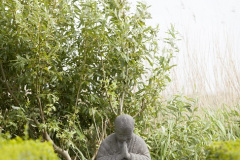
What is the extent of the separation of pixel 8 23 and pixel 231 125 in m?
2.95

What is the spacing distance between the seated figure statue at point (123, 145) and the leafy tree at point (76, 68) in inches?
25.9

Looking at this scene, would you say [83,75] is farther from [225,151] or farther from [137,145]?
[225,151]

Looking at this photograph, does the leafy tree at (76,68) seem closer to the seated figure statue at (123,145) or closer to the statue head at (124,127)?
the seated figure statue at (123,145)

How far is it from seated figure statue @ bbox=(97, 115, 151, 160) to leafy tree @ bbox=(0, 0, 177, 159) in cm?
66

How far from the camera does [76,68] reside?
3.99 metres

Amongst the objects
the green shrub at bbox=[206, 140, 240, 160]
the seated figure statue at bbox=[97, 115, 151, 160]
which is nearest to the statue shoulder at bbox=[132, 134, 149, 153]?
the seated figure statue at bbox=[97, 115, 151, 160]

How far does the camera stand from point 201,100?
5367 millimetres

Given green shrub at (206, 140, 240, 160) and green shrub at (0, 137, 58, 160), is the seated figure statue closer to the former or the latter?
green shrub at (206, 140, 240, 160)

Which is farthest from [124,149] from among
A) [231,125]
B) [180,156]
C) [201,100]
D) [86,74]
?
[201,100]

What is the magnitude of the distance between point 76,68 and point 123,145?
1278 mm

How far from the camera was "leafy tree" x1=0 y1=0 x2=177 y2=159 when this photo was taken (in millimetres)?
3615

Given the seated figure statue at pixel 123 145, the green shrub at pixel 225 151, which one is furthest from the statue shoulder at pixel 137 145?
the green shrub at pixel 225 151

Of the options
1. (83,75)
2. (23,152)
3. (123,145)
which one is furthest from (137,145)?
(23,152)

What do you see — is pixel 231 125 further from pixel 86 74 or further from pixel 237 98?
pixel 86 74
